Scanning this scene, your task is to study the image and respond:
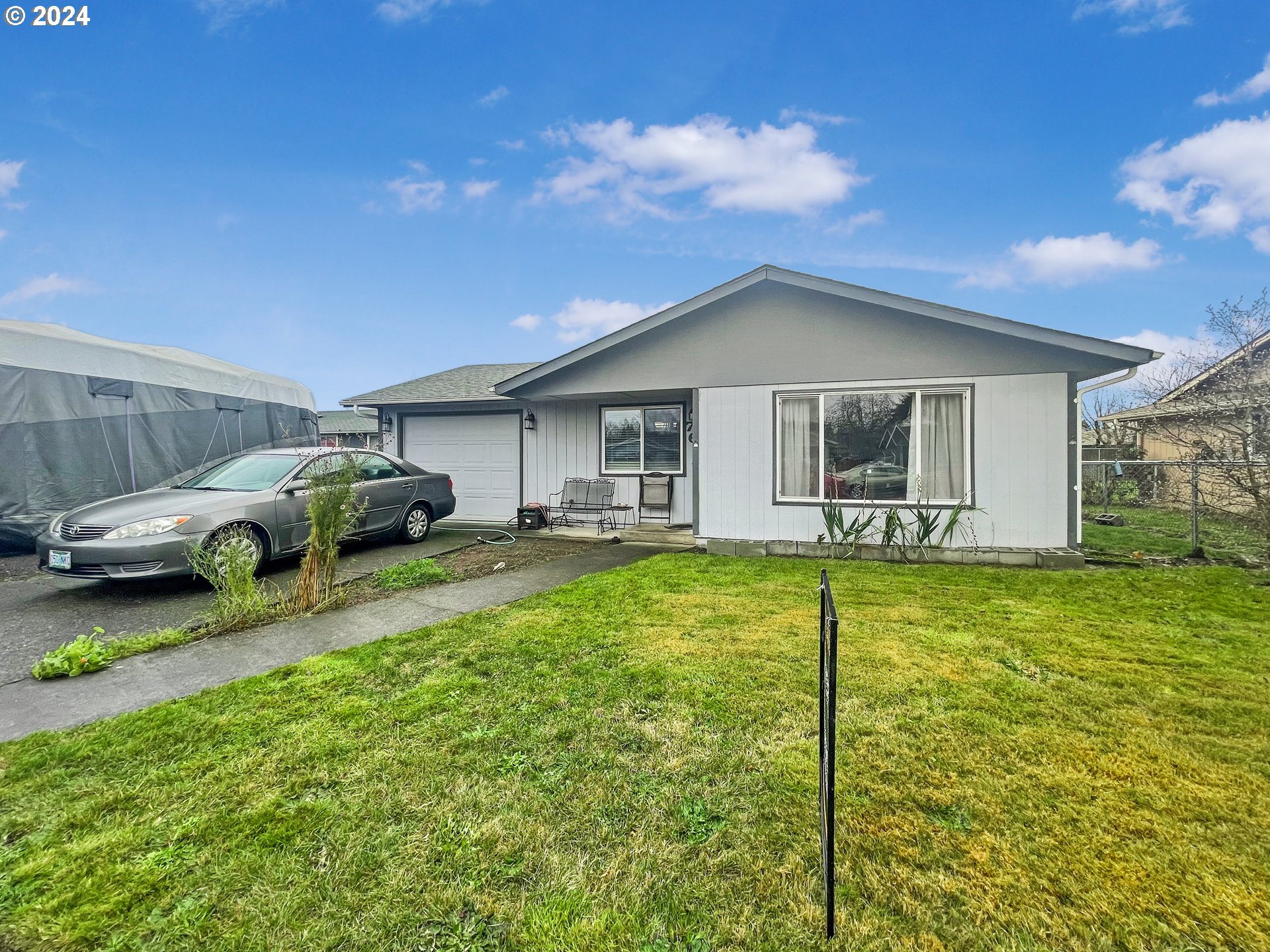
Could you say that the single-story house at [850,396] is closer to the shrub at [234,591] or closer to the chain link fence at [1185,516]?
the chain link fence at [1185,516]

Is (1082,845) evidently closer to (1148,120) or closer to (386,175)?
(386,175)

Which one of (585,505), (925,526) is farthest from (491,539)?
(925,526)

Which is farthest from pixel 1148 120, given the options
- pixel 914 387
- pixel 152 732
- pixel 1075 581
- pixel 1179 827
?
pixel 152 732

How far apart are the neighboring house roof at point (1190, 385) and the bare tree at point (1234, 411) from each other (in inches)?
0.5

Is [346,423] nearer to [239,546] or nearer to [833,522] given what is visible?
[239,546]

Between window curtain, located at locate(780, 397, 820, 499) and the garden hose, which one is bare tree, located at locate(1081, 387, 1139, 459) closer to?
window curtain, located at locate(780, 397, 820, 499)

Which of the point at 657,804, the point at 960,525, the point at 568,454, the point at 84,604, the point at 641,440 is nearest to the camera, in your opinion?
the point at 657,804

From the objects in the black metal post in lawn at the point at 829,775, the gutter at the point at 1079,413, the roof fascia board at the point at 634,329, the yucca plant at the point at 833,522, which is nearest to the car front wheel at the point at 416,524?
the roof fascia board at the point at 634,329

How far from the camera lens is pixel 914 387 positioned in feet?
22.6

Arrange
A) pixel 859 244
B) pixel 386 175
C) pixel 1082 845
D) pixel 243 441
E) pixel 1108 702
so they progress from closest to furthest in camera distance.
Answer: pixel 1082 845, pixel 1108 702, pixel 243 441, pixel 386 175, pixel 859 244

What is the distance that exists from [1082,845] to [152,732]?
13.1ft

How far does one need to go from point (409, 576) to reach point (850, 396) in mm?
5858

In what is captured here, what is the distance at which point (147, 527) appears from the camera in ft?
17.1

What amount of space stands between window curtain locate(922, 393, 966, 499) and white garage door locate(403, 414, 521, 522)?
6.86m
